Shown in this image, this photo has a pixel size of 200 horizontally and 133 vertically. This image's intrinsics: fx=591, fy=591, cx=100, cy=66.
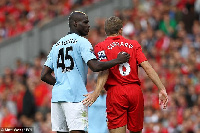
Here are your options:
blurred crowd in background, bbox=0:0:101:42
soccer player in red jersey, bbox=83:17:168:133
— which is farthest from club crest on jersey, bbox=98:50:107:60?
blurred crowd in background, bbox=0:0:101:42

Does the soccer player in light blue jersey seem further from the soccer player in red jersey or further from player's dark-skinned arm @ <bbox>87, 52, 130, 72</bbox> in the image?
the soccer player in red jersey

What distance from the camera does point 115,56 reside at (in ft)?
27.8

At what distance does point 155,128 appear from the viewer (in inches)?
556

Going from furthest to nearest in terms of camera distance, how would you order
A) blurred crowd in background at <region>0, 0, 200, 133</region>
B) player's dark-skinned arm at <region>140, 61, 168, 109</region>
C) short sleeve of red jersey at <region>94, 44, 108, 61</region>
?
blurred crowd in background at <region>0, 0, 200, 133</region> → short sleeve of red jersey at <region>94, 44, 108, 61</region> → player's dark-skinned arm at <region>140, 61, 168, 109</region>

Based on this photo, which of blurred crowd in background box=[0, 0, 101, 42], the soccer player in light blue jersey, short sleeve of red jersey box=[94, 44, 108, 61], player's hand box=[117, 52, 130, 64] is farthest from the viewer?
blurred crowd in background box=[0, 0, 101, 42]

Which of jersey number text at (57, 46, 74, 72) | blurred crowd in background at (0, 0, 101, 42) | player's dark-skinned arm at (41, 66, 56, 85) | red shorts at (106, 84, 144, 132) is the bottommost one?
red shorts at (106, 84, 144, 132)

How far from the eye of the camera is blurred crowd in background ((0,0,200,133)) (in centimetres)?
1448

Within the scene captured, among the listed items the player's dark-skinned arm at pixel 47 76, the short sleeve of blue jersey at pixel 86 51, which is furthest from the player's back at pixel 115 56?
the player's dark-skinned arm at pixel 47 76

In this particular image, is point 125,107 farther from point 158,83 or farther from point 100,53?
point 100,53

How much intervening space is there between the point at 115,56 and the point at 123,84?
42cm

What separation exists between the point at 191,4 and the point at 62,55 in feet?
36.1

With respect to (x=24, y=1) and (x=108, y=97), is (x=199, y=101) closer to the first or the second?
(x=108, y=97)

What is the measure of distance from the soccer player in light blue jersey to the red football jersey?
0.23m

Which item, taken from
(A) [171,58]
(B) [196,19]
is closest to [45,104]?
(A) [171,58]
